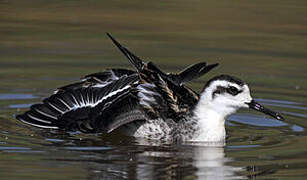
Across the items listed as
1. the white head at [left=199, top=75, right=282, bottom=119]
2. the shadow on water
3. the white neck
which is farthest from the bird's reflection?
the white head at [left=199, top=75, right=282, bottom=119]

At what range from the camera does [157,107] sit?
1384 centimetres

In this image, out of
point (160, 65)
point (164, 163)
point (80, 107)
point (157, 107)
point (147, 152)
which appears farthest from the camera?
point (160, 65)

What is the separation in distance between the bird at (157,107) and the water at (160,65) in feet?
0.70

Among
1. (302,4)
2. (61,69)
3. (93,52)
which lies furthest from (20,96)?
(302,4)

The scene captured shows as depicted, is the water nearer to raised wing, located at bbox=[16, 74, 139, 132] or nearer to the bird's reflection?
the bird's reflection

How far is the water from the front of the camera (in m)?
12.2

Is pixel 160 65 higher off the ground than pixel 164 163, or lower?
higher

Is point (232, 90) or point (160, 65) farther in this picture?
point (160, 65)

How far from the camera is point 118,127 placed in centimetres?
1390

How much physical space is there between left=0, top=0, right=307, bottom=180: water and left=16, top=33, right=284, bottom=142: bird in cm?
21

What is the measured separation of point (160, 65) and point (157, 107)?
426 centimetres

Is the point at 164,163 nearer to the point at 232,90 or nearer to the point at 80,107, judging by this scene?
the point at 232,90

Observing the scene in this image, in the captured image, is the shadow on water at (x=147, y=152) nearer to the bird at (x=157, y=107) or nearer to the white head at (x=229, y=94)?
the bird at (x=157, y=107)

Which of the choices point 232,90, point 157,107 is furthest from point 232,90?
point 157,107
